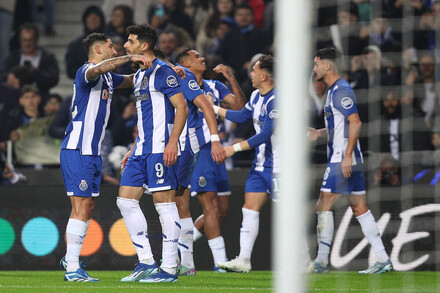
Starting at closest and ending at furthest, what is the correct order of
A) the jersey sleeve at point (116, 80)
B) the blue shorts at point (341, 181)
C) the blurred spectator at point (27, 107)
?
1. the jersey sleeve at point (116, 80)
2. the blue shorts at point (341, 181)
3. the blurred spectator at point (27, 107)

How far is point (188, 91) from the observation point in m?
7.36

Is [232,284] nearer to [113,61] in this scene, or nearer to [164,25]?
[113,61]

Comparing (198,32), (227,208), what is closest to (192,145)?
(227,208)

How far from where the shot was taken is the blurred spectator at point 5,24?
12969 mm

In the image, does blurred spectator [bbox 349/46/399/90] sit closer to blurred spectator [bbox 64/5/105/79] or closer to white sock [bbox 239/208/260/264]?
white sock [bbox 239/208/260/264]

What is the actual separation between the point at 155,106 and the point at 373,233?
8.51 feet

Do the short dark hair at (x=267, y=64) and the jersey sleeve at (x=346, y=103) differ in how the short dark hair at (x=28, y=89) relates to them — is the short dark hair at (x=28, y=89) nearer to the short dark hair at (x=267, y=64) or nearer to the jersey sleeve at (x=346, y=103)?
the short dark hair at (x=267, y=64)

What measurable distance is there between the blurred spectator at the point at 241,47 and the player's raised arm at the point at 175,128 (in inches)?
190

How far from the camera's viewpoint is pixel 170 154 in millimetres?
6742

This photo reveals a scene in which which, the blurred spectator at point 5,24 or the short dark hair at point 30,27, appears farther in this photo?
the blurred spectator at point 5,24

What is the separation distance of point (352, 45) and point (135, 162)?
368cm

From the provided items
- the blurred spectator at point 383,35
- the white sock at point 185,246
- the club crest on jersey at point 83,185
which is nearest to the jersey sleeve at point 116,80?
the club crest on jersey at point 83,185

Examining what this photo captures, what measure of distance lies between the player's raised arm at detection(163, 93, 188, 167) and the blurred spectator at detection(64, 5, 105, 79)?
223 inches

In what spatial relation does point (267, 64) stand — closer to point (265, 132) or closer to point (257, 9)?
point (265, 132)
